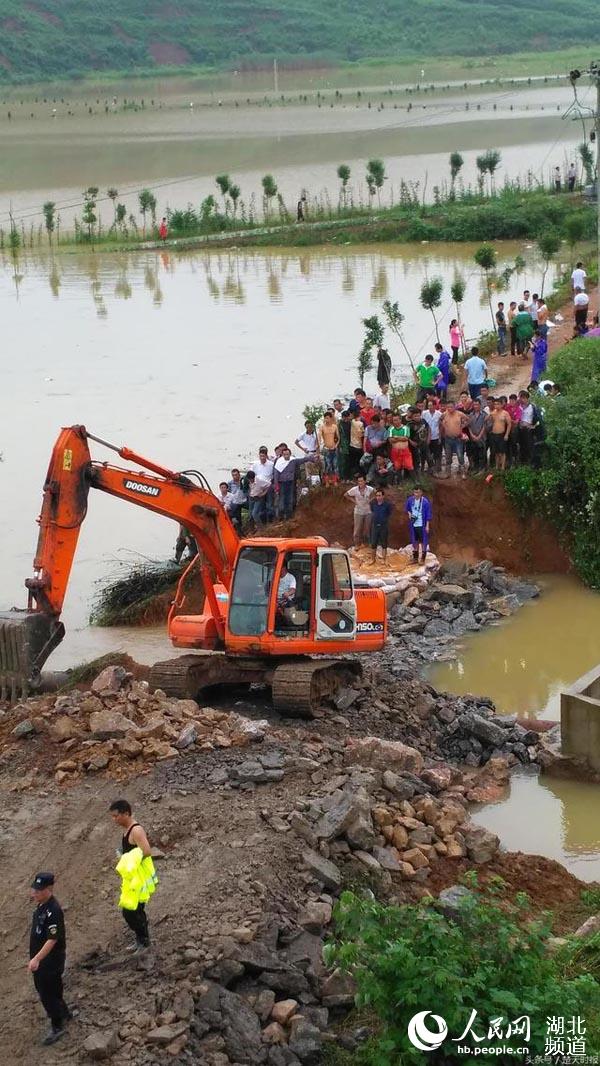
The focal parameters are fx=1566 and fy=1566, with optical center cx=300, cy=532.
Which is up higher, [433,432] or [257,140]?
[257,140]

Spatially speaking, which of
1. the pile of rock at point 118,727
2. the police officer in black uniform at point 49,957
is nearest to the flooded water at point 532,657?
the pile of rock at point 118,727

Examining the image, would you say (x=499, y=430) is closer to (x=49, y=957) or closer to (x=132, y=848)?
(x=132, y=848)

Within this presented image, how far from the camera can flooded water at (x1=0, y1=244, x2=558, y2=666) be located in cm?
2512

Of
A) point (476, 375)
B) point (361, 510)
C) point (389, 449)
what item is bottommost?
point (361, 510)

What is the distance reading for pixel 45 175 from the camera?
73.1m

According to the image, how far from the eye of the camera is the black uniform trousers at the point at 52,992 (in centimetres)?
1036

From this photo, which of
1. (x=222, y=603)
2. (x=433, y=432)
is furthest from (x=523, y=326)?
(x=222, y=603)

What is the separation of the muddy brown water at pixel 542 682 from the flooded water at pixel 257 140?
134ft

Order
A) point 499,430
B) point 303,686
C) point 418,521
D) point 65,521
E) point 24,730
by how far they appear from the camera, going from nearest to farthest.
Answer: point 24,730 < point 65,521 < point 303,686 < point 418,521 < point 499,430

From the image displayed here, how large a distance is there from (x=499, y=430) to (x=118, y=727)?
983 centimetres

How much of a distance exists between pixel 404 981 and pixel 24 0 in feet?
408

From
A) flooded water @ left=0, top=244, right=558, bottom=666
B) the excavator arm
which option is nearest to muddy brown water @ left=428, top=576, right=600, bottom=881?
the excavator arm

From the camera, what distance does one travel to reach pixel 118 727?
49.0 feet

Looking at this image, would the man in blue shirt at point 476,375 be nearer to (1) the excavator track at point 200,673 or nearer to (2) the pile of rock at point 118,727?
(1) the excavator track at point 200,673
